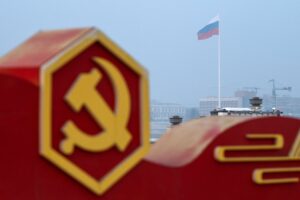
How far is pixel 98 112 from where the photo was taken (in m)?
7.12

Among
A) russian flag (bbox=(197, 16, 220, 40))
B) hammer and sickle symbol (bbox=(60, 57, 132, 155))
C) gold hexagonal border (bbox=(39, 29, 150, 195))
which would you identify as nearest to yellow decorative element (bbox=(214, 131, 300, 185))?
gold hexagonal border (bbox=(39, 29, 150, 195))

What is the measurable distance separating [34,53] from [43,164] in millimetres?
1251

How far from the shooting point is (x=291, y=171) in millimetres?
9742

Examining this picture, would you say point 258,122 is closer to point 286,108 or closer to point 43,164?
point 43,164

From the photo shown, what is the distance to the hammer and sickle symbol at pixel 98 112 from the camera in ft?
22.6

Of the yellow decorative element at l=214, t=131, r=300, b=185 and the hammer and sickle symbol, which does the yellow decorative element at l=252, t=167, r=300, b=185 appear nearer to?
the yellow decorative element at l=214, t=131, r=300, b=185

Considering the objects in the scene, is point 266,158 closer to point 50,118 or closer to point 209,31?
point 50,118

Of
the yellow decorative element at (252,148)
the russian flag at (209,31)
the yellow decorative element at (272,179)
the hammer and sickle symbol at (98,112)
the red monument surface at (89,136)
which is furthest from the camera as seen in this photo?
the russian flag at (209,31)

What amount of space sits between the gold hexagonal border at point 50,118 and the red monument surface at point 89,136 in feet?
0.03

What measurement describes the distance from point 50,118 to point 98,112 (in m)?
0.64

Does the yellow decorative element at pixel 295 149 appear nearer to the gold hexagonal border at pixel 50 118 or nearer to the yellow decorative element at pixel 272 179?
the yellow decorative element at pixel 272 179

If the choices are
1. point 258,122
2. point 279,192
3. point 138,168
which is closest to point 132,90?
point 138,168

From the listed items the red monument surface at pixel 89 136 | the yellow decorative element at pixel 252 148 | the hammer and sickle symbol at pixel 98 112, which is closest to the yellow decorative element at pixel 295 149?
the yellow decorative element at pixel 252 148

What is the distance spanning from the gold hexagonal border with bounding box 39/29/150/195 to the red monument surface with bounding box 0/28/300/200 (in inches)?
0.4
